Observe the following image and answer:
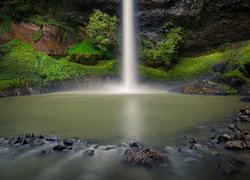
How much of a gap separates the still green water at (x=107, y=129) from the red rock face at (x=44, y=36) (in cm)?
1475

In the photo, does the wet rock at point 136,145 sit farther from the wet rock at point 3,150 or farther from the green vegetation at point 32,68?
the green vegetation at point 32,68

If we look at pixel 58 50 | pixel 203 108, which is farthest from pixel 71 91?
pixel 203 108

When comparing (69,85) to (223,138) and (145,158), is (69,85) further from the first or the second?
(145,158)

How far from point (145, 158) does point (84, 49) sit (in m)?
25.6

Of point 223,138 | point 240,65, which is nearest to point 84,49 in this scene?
point 240,65

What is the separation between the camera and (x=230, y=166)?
7.04 metres

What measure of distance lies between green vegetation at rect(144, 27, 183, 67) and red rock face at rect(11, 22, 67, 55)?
362 inches

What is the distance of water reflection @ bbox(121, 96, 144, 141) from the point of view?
414 inches

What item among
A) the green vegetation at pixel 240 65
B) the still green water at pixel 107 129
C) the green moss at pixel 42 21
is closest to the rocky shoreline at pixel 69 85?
the still green water at pixel 107 129

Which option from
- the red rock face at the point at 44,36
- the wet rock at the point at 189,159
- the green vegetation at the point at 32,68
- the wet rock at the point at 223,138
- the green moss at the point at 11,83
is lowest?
the wet rock at the point at 189,159

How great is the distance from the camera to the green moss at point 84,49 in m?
31.4

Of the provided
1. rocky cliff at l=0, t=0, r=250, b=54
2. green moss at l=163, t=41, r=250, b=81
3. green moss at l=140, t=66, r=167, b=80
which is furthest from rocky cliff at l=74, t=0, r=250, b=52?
green moss at l=140, t=66, r=167, b=80

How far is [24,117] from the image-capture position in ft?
46.3

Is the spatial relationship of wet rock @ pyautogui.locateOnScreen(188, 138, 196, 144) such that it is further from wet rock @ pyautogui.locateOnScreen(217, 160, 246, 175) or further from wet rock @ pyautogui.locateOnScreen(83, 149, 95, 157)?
wet rock @ pyautogui.locateOnScreen(83, 149, 95, 157)
